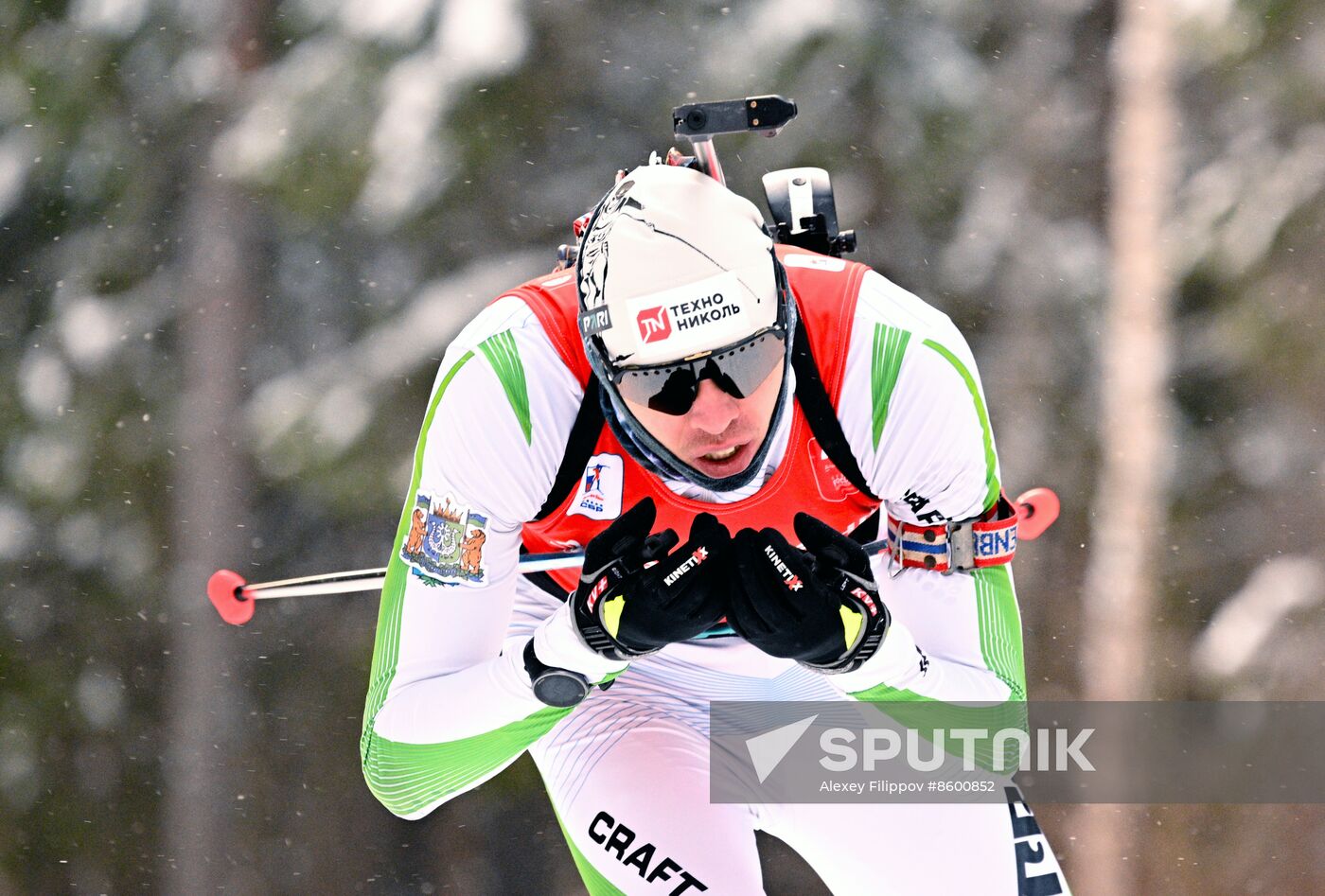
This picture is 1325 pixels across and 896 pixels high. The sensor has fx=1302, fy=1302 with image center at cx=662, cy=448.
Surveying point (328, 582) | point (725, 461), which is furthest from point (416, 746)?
point (328, 582)

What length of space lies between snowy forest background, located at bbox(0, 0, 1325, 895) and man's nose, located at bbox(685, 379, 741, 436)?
366 cm

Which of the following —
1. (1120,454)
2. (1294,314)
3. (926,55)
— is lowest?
(1120,454)

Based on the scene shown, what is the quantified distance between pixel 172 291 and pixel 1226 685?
186 inches

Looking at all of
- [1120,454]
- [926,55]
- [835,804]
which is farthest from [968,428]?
[926,55]

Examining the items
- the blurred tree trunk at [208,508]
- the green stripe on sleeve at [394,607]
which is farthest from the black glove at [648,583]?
the blurred tree trunk at [208,508]

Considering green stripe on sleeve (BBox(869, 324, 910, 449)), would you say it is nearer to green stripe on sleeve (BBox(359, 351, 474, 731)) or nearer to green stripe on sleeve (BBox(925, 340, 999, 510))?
green stripe on sleeve (BBox(925, 340, 999, 510))

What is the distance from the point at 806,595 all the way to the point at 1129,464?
13.5 feet

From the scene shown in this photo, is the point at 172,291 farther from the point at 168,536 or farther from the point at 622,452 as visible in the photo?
the point at 622,452

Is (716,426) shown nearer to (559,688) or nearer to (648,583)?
(648,583)

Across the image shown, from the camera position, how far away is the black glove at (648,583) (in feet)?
5.68

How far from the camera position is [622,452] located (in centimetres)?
206

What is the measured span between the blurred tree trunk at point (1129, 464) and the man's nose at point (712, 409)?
394 cm

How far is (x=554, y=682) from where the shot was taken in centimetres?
192

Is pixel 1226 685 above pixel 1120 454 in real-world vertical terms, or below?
below
